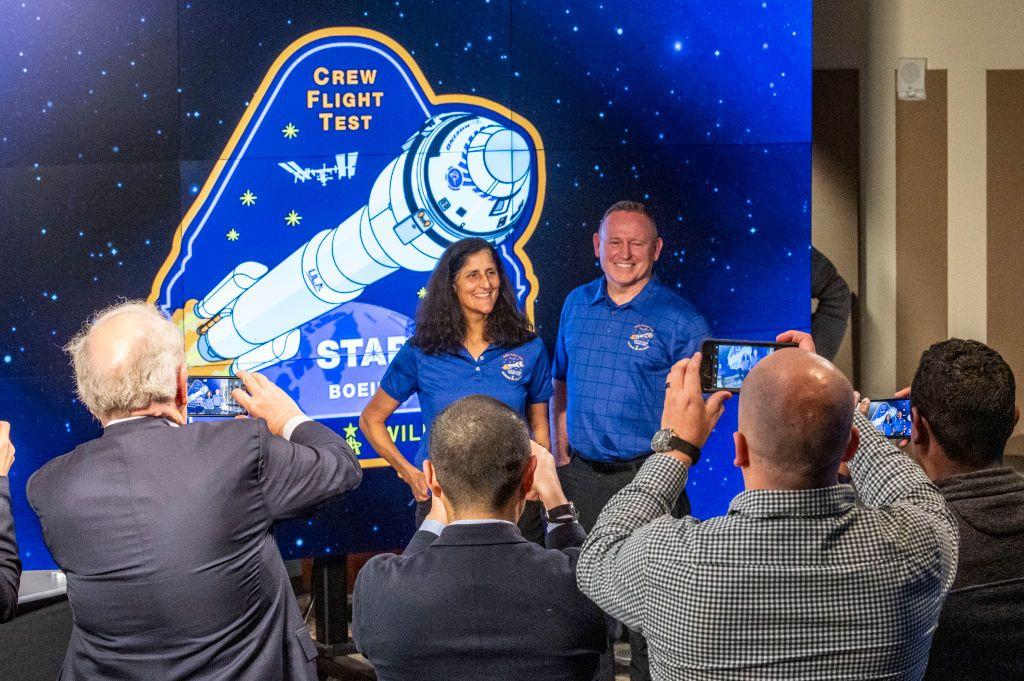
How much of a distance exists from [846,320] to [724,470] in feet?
3.83

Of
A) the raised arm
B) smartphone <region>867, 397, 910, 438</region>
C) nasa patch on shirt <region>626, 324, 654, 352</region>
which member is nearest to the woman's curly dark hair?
nasa patch on shirt <region>626, 324, 654, 352</region>

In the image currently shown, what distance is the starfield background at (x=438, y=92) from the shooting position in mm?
3859

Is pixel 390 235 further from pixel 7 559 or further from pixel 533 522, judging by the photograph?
pixel 7 559

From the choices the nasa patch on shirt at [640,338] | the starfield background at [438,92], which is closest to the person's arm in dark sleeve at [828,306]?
the starfield background at [438,92]

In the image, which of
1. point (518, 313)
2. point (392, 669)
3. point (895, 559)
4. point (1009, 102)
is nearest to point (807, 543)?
point (895, 559)

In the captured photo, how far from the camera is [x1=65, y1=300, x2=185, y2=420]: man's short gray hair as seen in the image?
2115mm

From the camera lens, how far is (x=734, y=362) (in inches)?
109

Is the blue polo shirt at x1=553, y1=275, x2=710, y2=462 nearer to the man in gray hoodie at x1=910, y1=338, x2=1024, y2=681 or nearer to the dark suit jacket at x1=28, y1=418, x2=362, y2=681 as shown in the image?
the man in gray hoodie at x1=910, y1=338, x2=1024, y2=681

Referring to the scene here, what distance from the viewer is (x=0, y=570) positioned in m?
2.11

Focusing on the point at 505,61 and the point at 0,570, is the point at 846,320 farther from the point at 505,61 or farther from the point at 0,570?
the point at 0,570

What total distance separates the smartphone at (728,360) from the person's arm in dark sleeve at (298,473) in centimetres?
104

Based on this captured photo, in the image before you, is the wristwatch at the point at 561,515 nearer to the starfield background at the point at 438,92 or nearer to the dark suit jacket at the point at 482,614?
the dark suit jacket at the point at 482,614

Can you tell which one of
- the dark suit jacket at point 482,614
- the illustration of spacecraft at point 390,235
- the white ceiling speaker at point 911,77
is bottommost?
the dark suit jacket at point 482,614

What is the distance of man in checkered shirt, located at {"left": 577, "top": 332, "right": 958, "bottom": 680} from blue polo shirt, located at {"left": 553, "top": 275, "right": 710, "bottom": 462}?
2.40 m
